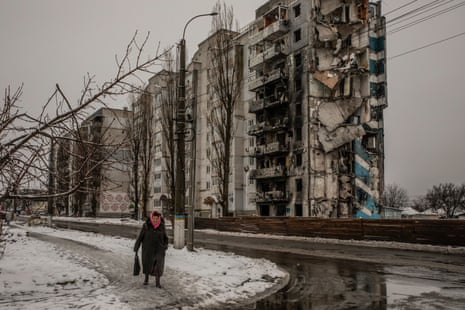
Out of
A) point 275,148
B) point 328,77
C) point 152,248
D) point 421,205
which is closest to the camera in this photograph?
point 152,248

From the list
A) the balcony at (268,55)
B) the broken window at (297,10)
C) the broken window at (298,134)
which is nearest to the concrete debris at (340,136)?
the broken window at (298,134)

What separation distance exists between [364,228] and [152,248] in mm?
17893

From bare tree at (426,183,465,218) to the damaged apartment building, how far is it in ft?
168

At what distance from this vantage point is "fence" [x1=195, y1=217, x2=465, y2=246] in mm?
20656

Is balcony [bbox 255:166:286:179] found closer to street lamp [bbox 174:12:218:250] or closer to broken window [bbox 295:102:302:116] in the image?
broken window [bbox 295:102:302:116]

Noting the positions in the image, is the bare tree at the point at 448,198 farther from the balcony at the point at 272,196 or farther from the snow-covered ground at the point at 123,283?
the snow-covered ground at the point at 123,283

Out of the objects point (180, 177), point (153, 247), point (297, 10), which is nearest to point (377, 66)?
point (297, 10)

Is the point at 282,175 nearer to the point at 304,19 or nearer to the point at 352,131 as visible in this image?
the point at 352,131

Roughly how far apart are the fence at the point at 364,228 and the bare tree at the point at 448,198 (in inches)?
2668

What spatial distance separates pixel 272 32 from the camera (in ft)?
166

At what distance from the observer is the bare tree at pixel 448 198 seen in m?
90.6

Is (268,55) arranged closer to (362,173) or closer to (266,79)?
(266,79)

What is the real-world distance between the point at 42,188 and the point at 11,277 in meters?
3.46

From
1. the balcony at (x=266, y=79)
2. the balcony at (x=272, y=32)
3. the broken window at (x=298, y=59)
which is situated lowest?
the balcony at (x=266, y=79)
